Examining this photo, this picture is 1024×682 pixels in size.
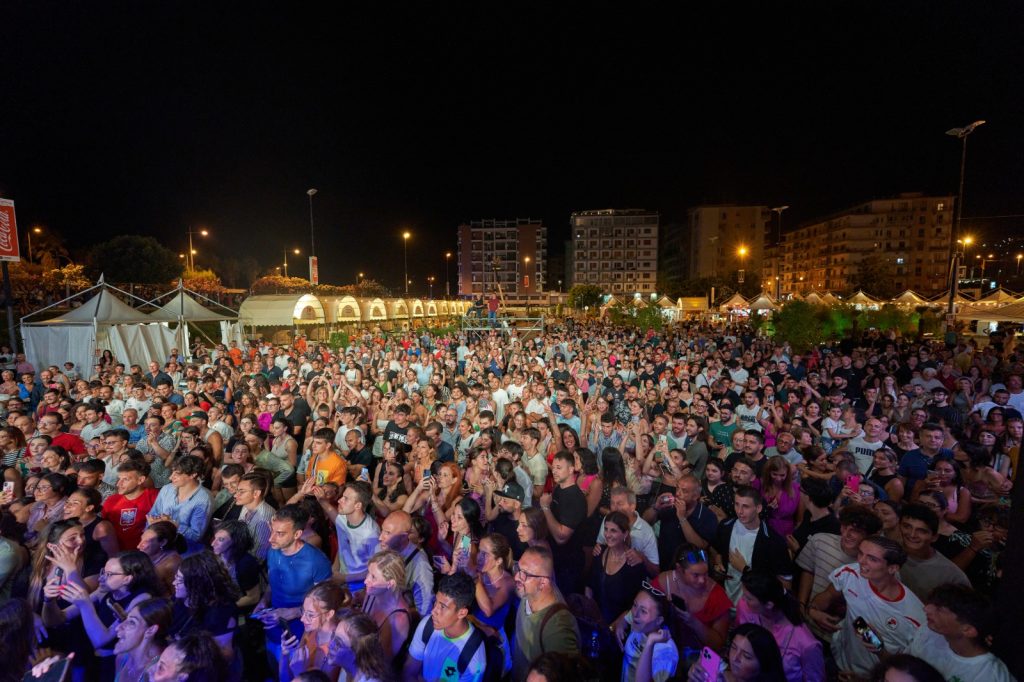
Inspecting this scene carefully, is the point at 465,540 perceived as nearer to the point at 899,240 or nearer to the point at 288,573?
the point at 288,573

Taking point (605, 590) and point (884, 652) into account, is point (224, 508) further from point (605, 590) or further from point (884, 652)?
point (884, 652)

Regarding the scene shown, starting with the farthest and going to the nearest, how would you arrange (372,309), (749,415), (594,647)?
(372,309) < (749,415) < (594,647)

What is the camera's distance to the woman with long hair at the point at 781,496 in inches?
159

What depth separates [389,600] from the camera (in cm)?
267

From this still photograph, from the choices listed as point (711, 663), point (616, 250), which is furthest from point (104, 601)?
point (616, 250)

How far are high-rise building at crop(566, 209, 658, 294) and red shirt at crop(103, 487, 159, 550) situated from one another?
289ft

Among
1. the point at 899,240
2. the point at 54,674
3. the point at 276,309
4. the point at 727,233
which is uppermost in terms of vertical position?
the point at 727,233

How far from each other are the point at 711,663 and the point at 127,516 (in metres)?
4.47

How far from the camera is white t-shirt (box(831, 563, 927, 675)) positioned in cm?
252

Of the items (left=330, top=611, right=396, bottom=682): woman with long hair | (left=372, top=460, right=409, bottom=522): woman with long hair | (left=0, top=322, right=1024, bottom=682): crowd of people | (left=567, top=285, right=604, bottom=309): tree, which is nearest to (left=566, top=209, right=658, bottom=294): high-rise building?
(left=567, top=285, right=604, bottom=309): tree

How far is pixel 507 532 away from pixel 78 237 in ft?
223

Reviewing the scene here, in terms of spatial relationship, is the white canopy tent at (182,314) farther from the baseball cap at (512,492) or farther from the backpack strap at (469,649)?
the backpack strap at (469,649)

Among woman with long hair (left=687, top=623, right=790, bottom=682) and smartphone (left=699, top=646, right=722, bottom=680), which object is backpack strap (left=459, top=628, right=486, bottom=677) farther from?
woman with long hair (left=687, top=623, right=790, bottom=682)

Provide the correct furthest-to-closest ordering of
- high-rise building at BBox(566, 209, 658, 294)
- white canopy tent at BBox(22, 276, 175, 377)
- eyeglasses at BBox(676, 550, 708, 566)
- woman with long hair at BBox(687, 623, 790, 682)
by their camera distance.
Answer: high-rise building at BBox(566, 209, 658, 294) → white canopy tent at BBox(22, 276, 175, 377) → eyeglasses at BBox(676, 550, 708, 566) → woman with long hair at BBox(687, 623, 790, 682)
